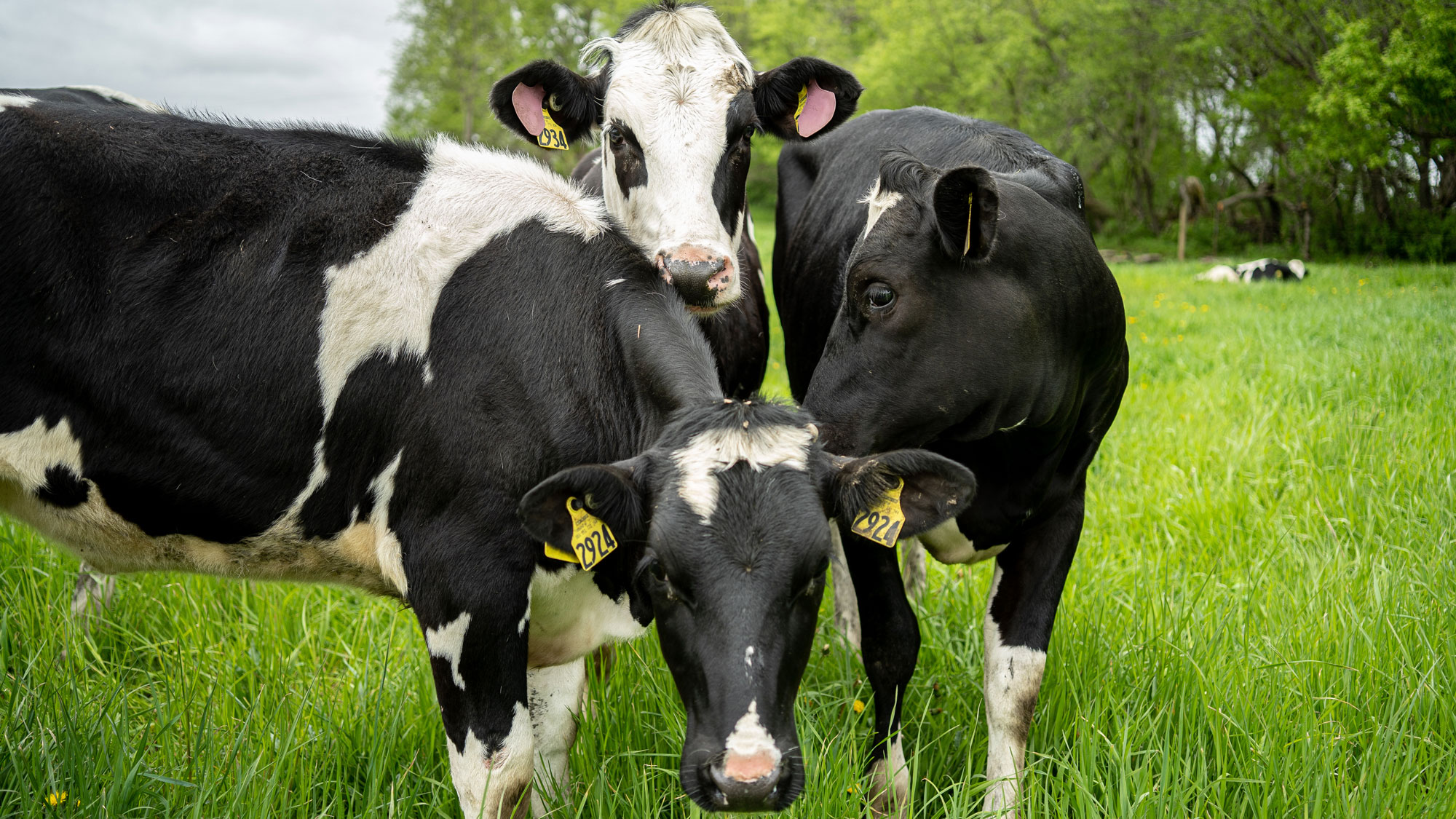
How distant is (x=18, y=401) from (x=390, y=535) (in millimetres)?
1063

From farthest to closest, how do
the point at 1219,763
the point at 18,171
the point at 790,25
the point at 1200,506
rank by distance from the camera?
1. the point at 790,25
2. the point at 1200,506
3. the point at 1219,763
4. the point at 18,171

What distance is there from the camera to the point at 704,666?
7.27 feet

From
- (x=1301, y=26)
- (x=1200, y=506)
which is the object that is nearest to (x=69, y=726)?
(x=1200, y=506)

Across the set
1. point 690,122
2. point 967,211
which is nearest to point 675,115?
point 690,122

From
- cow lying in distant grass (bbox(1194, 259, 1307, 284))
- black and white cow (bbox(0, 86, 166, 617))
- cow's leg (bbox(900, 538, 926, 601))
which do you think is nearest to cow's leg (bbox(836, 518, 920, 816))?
cow's leg (bbox(900, 538, 926, 601))

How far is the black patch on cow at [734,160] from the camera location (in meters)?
4.14

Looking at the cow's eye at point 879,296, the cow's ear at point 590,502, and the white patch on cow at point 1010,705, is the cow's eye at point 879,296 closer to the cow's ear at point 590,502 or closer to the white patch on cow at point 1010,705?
the cow's ear at point 590,502

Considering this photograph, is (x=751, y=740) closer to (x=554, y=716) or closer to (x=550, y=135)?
(x=554, y=716)

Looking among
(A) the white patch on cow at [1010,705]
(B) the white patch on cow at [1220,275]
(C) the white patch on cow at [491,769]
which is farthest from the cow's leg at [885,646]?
(B) the white patch on cow at [1220,275]

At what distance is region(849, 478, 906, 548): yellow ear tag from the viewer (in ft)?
8.02

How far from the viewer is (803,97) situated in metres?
4.71

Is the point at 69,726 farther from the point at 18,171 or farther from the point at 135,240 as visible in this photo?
the point at 18,171

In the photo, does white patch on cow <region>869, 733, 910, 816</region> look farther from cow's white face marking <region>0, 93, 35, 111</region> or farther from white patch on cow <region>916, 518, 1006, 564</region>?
cow's white face marking <region>0, 93, 35, 111</region>

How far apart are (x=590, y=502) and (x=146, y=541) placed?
1.54m
